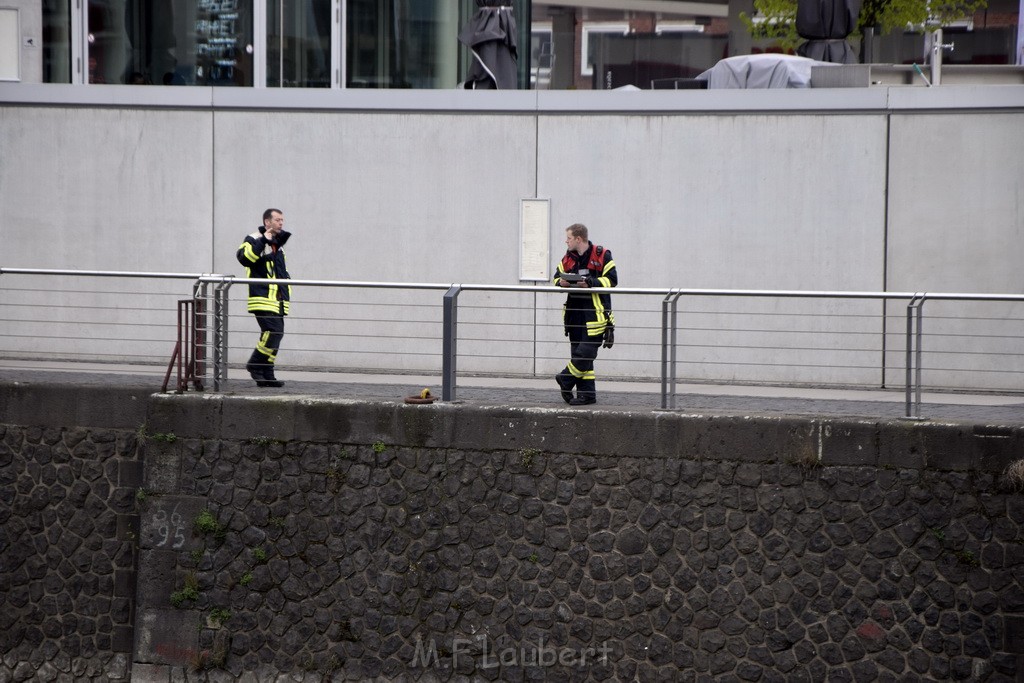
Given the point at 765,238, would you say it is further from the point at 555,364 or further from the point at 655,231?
the point at 555,364

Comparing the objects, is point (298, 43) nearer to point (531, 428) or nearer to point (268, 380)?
point (268, 380)

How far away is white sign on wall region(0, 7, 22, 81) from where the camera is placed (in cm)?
1358

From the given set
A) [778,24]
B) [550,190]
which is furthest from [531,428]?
[778,24]

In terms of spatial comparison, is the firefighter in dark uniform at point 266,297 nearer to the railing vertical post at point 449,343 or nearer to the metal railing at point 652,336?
the metal railing at point 652,336

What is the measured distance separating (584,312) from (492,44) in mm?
4364

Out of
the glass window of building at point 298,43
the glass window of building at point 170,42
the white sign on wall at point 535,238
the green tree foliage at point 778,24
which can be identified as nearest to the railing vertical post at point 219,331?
the white sign on wall at point 535,238

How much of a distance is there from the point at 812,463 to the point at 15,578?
6262 mm

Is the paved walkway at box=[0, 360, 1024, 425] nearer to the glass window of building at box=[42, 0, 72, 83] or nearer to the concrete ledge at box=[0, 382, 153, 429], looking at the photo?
the concrete ledge at box=[0, 382, 153, 429]

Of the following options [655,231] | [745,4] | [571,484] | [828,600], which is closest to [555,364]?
[655,231]

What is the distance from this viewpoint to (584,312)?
9680 mm

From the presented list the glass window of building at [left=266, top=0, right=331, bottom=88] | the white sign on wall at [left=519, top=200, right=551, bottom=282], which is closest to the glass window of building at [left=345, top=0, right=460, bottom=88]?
the glass window of building at [left=266, top=0, right=331, bottom=88]

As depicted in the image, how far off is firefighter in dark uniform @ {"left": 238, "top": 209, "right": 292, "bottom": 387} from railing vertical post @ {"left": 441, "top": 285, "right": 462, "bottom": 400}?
1.59 m

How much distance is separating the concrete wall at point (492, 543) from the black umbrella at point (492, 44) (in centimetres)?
497

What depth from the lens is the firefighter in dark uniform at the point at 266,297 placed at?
10188mm
